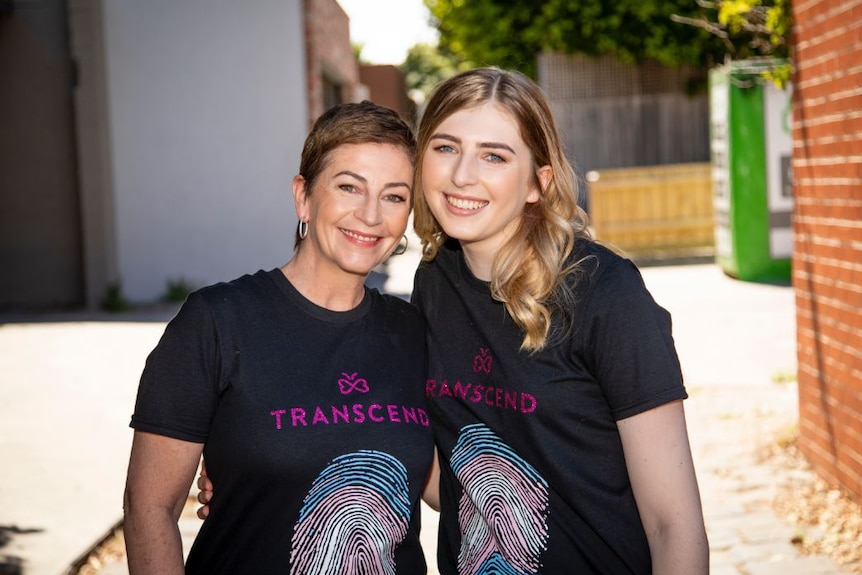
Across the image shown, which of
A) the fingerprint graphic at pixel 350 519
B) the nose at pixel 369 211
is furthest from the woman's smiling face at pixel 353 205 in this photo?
the fingerprint graphic at pixel 350 519

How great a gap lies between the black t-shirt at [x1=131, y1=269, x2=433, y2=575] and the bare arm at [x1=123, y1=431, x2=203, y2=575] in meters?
0.04

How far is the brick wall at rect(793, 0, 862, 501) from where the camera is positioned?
480 centimetres

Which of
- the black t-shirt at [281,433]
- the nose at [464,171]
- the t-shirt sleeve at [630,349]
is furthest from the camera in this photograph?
the nose at [464,171]

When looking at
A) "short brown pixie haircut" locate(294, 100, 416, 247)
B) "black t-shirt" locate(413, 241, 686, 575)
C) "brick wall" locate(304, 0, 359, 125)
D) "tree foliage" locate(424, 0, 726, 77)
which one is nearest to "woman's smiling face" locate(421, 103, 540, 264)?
"short brown pixie haircut" locate(294, 100, 416, 247)

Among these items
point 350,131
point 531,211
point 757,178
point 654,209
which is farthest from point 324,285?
point 654,209

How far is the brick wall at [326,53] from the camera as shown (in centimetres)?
1217

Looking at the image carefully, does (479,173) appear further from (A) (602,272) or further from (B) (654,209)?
(B) (654,209)

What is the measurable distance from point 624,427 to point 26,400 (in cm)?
586

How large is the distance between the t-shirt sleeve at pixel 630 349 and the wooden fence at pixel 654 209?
47.7ft

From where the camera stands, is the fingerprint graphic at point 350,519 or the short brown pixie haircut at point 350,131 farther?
the short brown pixie haircut at point 350,131

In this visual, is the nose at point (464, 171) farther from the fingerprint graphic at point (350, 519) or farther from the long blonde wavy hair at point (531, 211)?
the fingerprint graphic at point (350, 519)

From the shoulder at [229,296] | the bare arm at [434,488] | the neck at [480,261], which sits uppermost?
the neck at [480,261]

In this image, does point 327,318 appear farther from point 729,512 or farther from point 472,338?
point 729,512

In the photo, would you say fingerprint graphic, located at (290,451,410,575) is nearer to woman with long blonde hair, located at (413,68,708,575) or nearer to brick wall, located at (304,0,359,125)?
woman with long blonde hair, located at (413,68,708,575)
